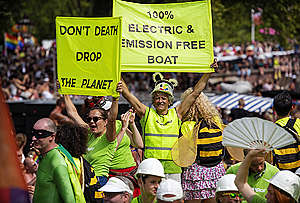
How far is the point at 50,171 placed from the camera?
492cm

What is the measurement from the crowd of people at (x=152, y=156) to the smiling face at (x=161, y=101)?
11mm

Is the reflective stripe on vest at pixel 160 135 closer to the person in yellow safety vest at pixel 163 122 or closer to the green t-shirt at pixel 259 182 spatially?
the person in yellow safety vest at pixel 163 122

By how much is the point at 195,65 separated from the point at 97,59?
1.29 metres

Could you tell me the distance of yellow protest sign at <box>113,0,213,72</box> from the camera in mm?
7281

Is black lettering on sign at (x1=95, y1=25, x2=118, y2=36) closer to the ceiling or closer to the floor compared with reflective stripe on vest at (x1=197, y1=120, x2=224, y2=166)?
closer to the ceiling

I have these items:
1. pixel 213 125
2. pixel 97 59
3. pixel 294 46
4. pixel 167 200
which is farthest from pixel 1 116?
pixel 294 46

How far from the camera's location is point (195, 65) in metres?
7.25

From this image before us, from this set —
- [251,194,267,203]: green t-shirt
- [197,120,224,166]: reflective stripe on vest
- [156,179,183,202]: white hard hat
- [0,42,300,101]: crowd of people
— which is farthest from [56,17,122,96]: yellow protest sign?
[0,42,300,101]: crowd of people

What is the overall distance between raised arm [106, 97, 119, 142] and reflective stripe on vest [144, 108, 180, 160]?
1.58 ft

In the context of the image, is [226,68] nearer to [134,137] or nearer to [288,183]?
[134,137]

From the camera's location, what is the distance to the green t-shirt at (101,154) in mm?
6207

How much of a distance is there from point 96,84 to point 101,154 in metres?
0.82

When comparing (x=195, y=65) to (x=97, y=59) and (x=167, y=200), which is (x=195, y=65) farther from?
(x=167, y=200)

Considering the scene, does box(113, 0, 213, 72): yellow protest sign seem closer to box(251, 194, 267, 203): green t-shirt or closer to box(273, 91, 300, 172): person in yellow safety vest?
box(273, 91, 300, 172): person in yellow safety vest
